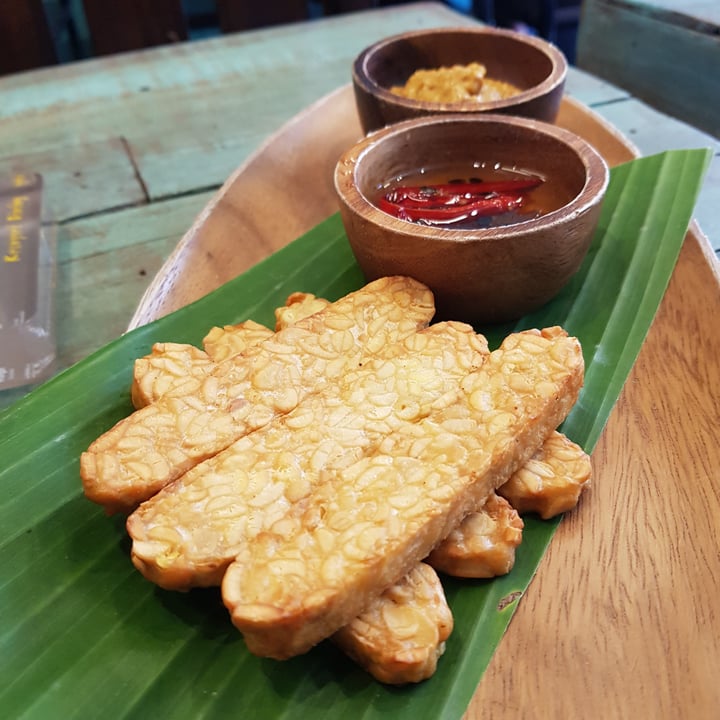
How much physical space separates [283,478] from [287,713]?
1.11 feet

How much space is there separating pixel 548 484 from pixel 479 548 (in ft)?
0.60

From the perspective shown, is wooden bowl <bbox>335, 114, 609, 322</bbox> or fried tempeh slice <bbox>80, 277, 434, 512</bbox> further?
wooden bowl <bbox>335, 114, 609, 322</bbox>

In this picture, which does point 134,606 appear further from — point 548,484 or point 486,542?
point 548,484

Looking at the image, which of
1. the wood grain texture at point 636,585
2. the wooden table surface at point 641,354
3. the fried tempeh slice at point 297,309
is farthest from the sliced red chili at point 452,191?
the wood grain texture at point 636,585

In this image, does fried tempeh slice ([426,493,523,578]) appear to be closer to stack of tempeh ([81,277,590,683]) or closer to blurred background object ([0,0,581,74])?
stack of tempeh ([81,277,590,683])

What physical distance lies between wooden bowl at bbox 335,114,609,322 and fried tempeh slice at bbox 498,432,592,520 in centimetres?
43

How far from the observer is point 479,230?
58.1 inches

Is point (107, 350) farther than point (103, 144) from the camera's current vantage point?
No

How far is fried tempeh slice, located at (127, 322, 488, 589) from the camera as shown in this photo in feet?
3.55

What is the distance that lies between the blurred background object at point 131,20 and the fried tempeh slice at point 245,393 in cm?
371

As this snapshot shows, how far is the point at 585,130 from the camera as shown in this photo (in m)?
2.39

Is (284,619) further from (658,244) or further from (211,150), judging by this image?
(211,150)

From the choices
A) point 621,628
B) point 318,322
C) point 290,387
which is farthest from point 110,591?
point 621,628

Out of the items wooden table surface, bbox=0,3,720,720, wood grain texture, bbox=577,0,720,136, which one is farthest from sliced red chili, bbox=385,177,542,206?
wood grain texture, bbox=577,0,720,136
